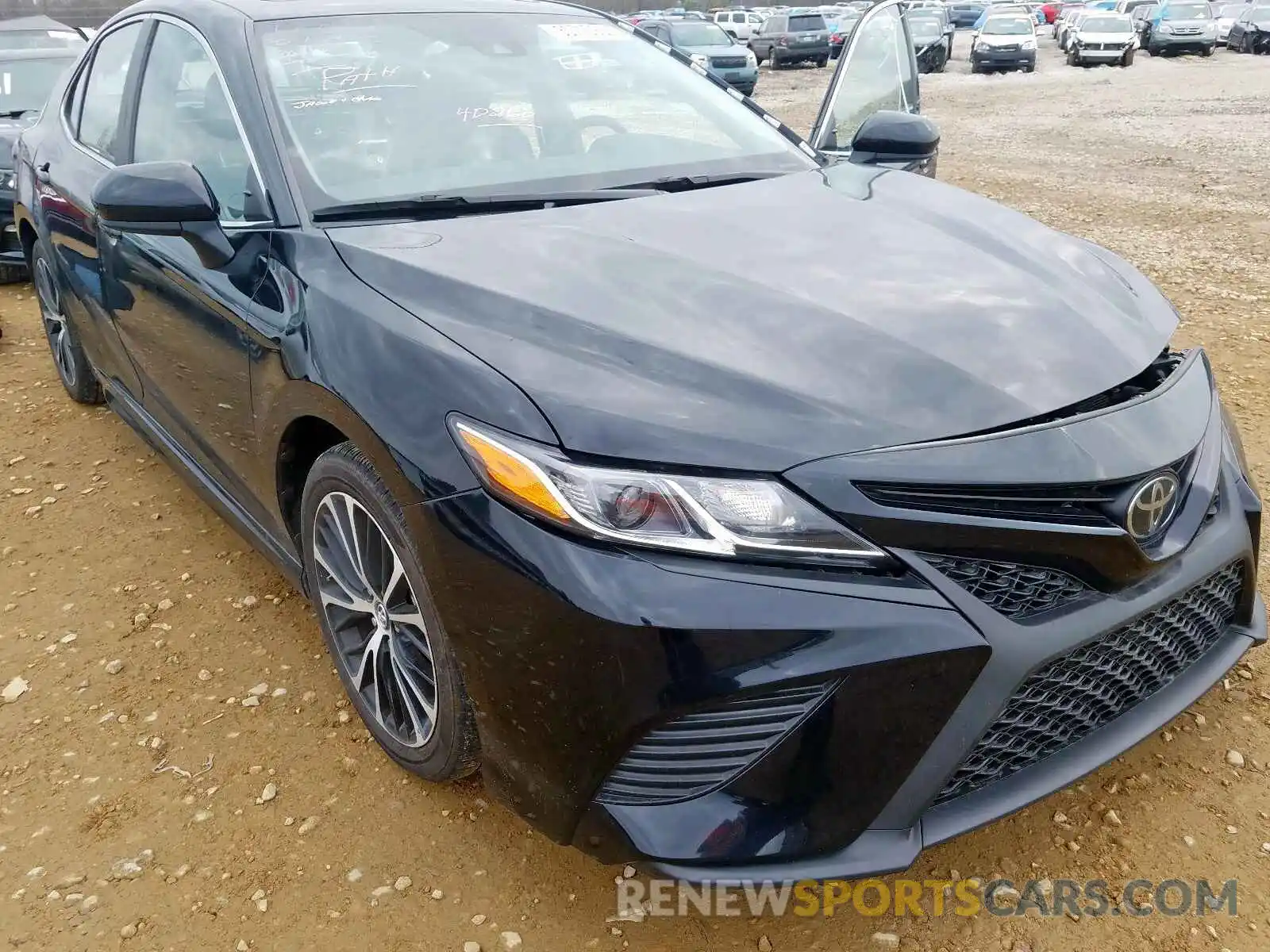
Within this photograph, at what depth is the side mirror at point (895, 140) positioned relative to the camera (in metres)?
3.29

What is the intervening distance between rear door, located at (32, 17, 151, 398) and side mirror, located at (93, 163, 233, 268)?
3.10ft

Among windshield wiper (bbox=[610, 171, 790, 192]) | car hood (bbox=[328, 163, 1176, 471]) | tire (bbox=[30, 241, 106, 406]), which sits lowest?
tire (bbox=[30, 241, 106, 406])

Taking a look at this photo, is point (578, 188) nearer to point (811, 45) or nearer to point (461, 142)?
point (461, 142)

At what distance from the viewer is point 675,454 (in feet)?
5.32

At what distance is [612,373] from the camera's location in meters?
1.75

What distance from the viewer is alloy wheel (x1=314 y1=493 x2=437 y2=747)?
6.89 feet

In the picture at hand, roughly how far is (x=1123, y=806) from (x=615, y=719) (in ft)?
4.08

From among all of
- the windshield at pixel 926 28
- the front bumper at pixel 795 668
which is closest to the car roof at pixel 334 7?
the front bumper at pixel 795 668

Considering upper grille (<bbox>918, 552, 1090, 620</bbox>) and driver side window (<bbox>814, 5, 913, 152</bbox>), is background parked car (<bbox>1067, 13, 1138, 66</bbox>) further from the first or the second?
upper grille (<bbox>918, 552, 1090, 620</bbox>)

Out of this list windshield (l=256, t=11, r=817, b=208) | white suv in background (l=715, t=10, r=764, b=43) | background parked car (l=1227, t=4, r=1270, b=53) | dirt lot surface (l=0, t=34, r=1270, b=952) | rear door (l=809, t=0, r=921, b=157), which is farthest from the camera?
white suv in background (l=715, t=10, r=764, b=43)

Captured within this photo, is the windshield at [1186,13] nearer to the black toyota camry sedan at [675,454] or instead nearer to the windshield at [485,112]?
the windshield at [485,112]

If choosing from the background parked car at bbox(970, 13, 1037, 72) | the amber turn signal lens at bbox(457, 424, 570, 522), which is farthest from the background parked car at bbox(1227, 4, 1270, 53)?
the amber turn signal lens at bbox(457, 424, 570, 522)

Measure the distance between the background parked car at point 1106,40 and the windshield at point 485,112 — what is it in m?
26.6

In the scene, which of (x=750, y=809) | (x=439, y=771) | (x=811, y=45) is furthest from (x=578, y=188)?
(x=811, y=45)
